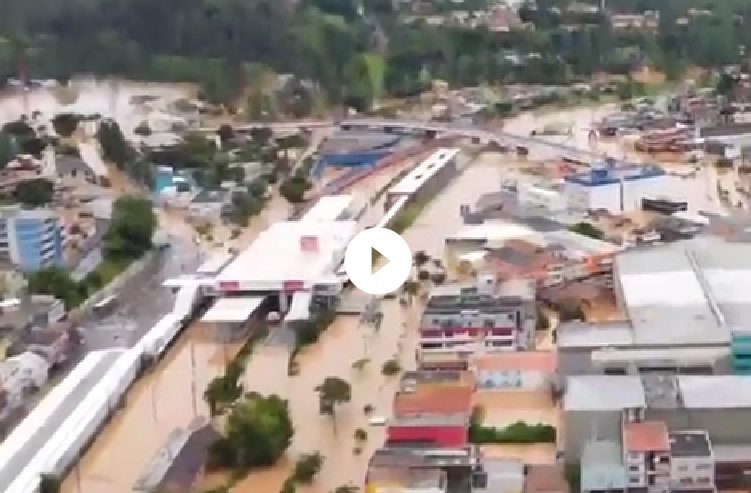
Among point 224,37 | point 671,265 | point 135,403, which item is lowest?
Result: point 135,403

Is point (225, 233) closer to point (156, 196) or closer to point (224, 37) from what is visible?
point (156, 196)

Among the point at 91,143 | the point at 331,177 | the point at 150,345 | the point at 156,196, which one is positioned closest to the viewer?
the point at 150,345

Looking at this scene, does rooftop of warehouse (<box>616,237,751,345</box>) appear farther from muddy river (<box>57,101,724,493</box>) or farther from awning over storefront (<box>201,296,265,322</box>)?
awning over storefront (<box>201,296,265,322</box>)

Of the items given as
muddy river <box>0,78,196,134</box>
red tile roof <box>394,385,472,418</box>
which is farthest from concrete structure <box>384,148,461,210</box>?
red tile roof <box>394,385,472,418</box>

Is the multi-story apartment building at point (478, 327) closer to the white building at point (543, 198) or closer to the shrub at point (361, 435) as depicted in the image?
the shrub at point (361, 435)

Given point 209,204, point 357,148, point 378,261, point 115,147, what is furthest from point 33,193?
point 357,148

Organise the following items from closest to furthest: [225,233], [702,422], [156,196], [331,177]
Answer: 1. [702,422]
2. [225,233]
3. [156,196]
4. [331,177]

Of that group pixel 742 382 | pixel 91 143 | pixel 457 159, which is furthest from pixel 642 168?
pixel 91 143
